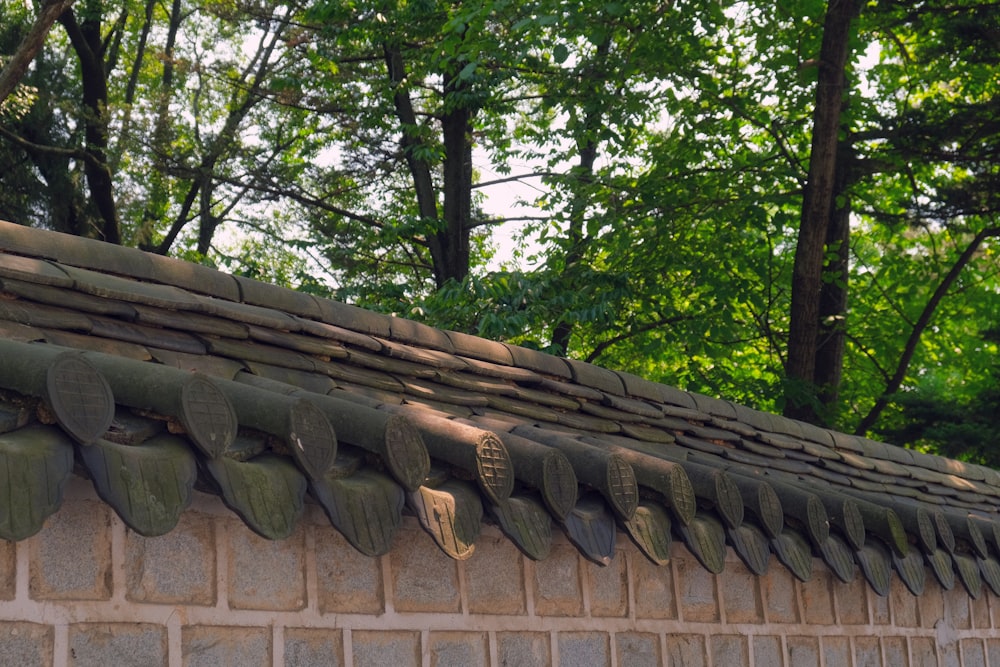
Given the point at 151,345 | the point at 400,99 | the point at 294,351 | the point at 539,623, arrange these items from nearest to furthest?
the point at 151,345 < the point at 539,623 < the point at 294,351 < the point at 400,99

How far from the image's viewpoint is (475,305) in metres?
11.7

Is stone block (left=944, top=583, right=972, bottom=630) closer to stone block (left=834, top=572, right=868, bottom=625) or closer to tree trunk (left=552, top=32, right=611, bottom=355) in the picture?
stone block (left=834, top=572, right=868, bottom=625)

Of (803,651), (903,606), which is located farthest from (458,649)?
(903,606)

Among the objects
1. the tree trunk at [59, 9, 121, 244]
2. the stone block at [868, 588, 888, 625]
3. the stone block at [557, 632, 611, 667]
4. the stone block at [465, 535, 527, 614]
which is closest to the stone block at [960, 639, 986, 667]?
the stone block at [868, 588, 888, 625]

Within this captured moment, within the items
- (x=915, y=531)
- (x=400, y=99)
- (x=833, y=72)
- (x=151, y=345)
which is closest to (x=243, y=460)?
(x=151, y=345)

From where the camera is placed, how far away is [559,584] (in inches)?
140

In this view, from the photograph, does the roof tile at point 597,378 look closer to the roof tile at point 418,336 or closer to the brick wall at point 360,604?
the roof tile at point 418,336

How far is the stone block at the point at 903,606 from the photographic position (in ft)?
17.5

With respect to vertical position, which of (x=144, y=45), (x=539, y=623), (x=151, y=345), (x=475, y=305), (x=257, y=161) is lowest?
(x=539, y=623)

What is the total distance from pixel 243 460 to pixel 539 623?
1442mm

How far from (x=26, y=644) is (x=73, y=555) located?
19 centimetres

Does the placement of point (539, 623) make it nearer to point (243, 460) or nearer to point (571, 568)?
point (571, 568)

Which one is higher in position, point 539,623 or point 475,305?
point 475,305

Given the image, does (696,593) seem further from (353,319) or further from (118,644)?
(118,644)
